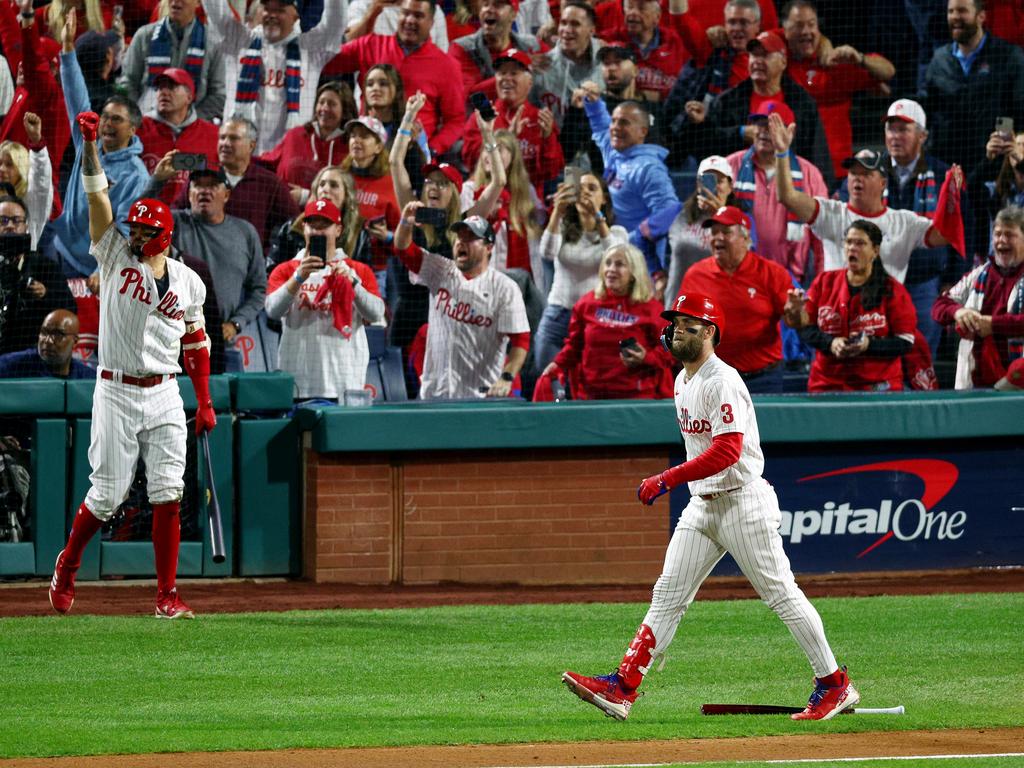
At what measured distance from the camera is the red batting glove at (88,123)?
754cm

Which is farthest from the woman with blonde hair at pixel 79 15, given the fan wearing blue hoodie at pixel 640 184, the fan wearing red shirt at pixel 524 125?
the fan wearing blue hoodie at pixel 640 184

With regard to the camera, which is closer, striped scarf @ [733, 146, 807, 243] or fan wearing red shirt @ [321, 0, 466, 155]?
striped scarf @ [733, 146, 807, 243]

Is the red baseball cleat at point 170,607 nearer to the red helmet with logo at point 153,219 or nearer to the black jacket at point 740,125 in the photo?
the red helmet with logo at point 153,219

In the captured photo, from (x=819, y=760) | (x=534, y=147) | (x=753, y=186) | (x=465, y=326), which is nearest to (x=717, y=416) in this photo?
(x=819, y=760)

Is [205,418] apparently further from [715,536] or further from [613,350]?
[613,350]

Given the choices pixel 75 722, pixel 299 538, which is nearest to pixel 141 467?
pixel 299 538

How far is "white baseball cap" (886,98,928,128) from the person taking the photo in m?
11.7

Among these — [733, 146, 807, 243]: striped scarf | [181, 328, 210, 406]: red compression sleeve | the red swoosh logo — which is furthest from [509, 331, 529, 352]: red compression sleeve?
[181, 328, 210, 406]: red compression sleeve

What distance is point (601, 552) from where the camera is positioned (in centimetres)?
1031

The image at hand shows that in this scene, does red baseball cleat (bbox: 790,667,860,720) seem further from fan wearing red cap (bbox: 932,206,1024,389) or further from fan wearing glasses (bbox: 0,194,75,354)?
fan wearing glasses (bbox: 0,194,75,354)

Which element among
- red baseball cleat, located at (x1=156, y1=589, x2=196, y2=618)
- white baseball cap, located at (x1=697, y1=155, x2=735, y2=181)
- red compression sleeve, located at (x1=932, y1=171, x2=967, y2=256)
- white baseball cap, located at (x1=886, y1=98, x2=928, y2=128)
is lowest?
red baseball cleat, located at (x1=156, y1=589, x2=196, y2=618)

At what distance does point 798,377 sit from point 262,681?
6109 mm

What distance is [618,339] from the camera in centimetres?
1073

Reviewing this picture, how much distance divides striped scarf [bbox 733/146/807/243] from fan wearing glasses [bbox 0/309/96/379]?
5180 millimetres
